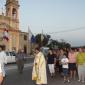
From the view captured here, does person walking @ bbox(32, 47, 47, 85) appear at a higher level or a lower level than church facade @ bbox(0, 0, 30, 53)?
lower

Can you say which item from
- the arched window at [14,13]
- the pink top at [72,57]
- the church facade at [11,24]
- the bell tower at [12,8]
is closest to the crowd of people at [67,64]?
the pink top at [72,57]

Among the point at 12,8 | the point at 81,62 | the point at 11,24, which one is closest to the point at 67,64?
the point at 81,62

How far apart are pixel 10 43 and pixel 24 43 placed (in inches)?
494

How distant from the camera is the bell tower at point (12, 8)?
6825 cm

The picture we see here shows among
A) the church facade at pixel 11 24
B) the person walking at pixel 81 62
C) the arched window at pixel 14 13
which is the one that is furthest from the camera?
the arched window at pixel 14 13

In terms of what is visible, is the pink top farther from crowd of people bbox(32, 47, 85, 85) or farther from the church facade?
the church facade

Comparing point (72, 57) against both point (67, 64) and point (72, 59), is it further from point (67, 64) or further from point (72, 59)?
point (67, 64)

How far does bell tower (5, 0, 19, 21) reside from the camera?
68250mm

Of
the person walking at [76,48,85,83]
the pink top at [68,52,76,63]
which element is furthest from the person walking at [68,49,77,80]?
the person walking at [76,48,85,83]

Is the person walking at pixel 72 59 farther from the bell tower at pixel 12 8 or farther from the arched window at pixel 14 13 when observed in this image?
the arched window at pixel 14 13

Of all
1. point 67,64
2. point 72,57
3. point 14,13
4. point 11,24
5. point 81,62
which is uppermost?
point 14,13

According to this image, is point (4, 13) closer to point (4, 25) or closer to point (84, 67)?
point (4, 25)

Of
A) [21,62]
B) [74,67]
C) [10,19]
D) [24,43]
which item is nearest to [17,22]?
[10,19]

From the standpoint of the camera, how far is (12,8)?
225ft
